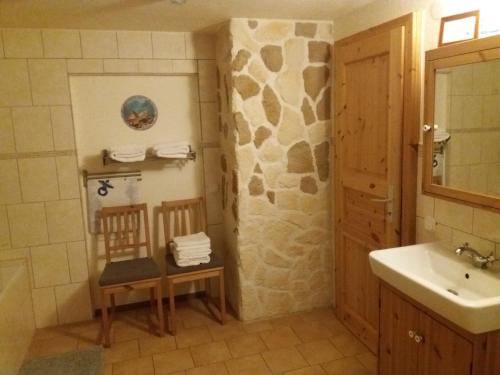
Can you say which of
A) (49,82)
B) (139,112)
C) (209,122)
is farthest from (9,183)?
(209,122)

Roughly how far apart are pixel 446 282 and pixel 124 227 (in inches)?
90.1

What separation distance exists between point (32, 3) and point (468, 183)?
2426 mm

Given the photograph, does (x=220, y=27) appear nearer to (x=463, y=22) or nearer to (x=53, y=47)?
(x=53, y=47)

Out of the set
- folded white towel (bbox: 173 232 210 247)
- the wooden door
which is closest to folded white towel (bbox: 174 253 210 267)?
folded white towel (bbox: 173 232 210 247)

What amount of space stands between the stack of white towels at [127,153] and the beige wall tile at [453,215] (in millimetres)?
2005

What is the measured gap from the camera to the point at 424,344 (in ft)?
5.74

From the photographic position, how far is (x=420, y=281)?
1.66 m

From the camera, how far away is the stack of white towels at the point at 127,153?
2.98 m

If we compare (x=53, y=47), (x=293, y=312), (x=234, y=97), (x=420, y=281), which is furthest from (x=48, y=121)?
(x=420, y=281)

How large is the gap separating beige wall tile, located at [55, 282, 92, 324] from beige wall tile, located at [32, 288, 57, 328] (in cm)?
4

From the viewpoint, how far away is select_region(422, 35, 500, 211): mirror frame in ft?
5.67

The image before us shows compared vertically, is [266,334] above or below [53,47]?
→ below

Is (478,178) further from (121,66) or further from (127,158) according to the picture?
(121,66)

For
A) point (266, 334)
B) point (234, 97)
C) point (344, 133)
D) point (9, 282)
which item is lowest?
point (266, 334)
